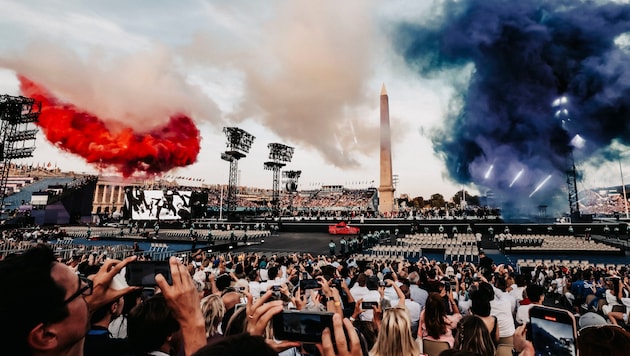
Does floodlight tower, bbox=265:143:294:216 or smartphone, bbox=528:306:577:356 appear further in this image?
floodlight tower, bbox=265:143:294:216

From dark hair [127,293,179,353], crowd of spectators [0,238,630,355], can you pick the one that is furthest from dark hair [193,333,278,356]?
dark hair [127,293,179,353]

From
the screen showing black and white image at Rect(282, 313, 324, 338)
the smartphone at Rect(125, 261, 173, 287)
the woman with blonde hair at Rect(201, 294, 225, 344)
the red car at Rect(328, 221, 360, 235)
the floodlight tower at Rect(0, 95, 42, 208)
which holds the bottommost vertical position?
the red car at Rect(328, 221, 360, 235)

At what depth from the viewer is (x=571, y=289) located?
8.66 metres

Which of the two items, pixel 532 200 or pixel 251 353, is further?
pixel 532 200

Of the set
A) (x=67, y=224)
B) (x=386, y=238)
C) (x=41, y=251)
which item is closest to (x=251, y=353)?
(x=41, y=251)

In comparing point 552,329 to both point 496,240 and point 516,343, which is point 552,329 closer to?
point 516,343

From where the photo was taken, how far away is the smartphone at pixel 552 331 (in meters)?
2.38

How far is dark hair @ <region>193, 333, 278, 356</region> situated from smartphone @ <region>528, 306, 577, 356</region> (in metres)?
2.55

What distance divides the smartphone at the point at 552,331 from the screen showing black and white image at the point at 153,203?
3503 centimetres

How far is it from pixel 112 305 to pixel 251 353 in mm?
2048

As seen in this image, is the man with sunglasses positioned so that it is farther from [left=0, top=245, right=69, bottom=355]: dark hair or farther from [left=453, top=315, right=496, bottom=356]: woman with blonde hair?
[left=453, top=315, right=496, bottom=356]: woman with blonde hair

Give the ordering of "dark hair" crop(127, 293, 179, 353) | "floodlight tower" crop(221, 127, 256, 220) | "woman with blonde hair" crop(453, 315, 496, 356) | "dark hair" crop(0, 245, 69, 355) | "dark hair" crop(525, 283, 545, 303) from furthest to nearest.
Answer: "floodlight tower" crop(221, 127, 256, 220), "dark hair" crop(525, 283, 545, 303), "woman with blonde hair" crop(453, 315, 496, 356), "dark hair" crop(127, 293, 179, 353), "dark hair" crop(0, 245, 69, 355)

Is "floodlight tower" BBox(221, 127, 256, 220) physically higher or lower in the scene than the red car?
higher

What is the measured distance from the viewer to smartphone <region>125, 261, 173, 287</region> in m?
2.44
